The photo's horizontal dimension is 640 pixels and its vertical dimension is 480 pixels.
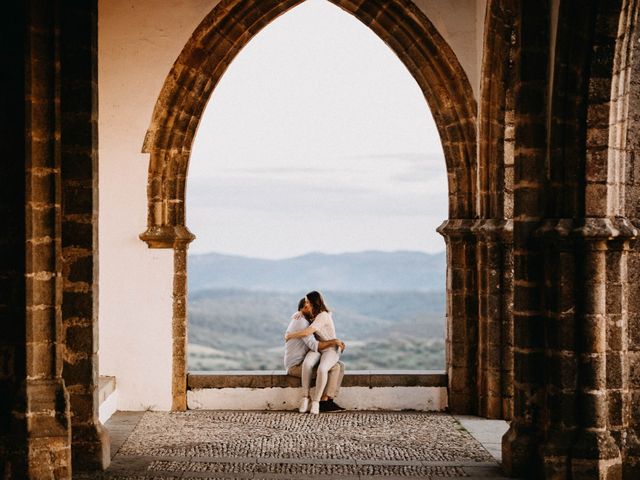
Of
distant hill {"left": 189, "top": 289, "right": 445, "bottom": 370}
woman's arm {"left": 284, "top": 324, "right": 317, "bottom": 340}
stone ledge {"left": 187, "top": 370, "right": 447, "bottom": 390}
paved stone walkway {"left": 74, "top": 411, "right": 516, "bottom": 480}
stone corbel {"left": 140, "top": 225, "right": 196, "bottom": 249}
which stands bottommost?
distant hill {"left": 189, "top": 289, "right": 445, "bottom": 370}

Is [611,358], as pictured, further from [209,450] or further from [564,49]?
[209,450]

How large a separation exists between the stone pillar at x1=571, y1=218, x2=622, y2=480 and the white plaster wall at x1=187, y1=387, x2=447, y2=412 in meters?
3.64

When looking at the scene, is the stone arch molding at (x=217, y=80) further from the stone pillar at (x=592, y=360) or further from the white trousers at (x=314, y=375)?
the stone pillar at (x=592, y=360)

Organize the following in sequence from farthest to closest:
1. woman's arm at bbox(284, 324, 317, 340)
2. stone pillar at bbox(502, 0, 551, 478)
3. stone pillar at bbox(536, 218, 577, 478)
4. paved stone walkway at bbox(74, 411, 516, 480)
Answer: woman's arm at bbox(284, 324, 317, 340) < paved stone walkway at bbox(74, 411, 516, 480) < stone pillar at bbox(502, 0, 551, 478) < stone pillar at bbox(536, 218, 577, 478)

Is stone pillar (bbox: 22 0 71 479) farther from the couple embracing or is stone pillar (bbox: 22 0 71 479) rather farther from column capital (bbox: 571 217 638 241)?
the couple embracing

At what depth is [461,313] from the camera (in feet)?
31.8

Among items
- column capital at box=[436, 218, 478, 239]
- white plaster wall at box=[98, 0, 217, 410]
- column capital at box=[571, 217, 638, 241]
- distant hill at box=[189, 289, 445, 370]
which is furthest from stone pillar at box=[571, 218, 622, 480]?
distant hill at box=[189, 289, 445, 370]

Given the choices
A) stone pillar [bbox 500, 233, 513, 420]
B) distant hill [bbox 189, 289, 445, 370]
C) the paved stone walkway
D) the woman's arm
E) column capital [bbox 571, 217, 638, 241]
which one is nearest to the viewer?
column capital [bbox 571, 217, 638, 241]

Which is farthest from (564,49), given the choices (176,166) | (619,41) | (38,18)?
(176,166)

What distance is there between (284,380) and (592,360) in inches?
161

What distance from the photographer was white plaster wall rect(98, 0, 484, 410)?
962cm

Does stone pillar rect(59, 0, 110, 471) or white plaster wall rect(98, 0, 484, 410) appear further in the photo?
white plaster wall rect(98, 0, 484, 410)

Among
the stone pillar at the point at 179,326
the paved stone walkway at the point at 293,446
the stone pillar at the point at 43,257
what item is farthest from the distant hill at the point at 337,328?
the stone pillar at the point at 43,257

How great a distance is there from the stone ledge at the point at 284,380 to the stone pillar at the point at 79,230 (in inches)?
123
